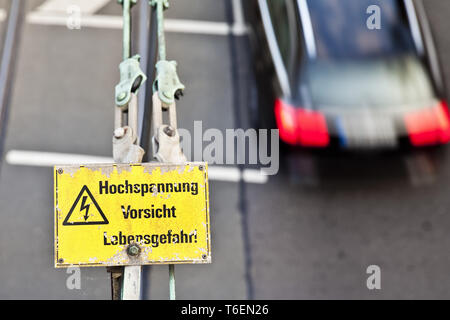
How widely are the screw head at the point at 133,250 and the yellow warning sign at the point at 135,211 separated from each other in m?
0.02

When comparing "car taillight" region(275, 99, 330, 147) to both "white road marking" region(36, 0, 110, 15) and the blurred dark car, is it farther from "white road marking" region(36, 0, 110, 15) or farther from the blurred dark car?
"white road marking" region(36, 0, 110, 15)

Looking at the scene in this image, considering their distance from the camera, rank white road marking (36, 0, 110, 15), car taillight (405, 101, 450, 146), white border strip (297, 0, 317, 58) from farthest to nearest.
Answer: white road marking (36, 0, 110, 15) < white border strip (297, 0, 317, 58) < car taillight (405, 101, 450, 146)

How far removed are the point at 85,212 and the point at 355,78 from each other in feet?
17.5

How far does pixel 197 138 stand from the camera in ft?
30.4

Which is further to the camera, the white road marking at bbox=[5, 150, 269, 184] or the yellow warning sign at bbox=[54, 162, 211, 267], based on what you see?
the white road marking at bbox=[5, 150, 269, 184]

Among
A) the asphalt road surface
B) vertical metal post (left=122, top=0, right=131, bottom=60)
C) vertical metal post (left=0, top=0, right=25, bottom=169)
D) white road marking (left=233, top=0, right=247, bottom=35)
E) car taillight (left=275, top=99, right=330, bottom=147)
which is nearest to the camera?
vertical metal post (left=122, top=0, right=131, bottom=60)

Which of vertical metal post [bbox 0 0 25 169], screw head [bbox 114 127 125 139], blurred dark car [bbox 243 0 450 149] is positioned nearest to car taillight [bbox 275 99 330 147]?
blurred dark car [bbox 243 0 450 149]

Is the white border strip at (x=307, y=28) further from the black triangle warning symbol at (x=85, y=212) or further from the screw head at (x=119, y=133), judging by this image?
the black triangle warning symbol at (x=85, y=212)

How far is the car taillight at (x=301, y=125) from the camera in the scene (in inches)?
328

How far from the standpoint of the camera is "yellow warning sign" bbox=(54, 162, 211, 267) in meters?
3.75

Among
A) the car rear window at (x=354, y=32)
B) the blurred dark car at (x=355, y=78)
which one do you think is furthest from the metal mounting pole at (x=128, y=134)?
the car rear window at (x=354, y=32)

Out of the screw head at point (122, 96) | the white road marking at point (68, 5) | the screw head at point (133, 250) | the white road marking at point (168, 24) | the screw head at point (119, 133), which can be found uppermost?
the white road marking at point (68, 5)
